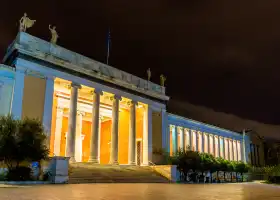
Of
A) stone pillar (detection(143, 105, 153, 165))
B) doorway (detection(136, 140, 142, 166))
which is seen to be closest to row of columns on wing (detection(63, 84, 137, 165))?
stone pillar (detection(143, 105, 153, 165))

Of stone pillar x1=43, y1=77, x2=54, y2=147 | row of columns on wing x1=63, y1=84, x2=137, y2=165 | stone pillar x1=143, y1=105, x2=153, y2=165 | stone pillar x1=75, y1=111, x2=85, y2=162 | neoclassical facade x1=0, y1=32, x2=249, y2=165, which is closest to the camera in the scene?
neoclassical facade x1=0, y1=32, x2=249, y2=165

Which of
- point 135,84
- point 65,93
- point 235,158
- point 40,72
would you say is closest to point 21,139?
point 40,72

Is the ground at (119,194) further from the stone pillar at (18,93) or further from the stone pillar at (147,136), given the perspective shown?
the stone pillar at (147,136)

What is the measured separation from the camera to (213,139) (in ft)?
151

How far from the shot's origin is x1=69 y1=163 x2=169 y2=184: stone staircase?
18.9 m

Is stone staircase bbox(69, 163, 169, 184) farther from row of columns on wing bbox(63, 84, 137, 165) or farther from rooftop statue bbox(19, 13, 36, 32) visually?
rooftop statue bbox(19, 13, 36, 32)

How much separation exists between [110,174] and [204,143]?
25.9 meters

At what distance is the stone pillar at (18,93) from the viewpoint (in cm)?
2057

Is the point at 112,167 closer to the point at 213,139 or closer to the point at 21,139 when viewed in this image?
the point at 21,139

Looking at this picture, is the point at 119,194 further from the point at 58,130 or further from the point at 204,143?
the point at 204,143

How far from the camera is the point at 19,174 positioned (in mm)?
15945

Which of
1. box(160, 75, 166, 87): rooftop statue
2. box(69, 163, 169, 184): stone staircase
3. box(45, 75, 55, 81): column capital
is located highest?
box(160, 75, 166, 87): rooftop statue

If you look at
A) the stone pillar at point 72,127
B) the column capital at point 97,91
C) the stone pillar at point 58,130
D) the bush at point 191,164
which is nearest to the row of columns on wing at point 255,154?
the bush at point 191,164

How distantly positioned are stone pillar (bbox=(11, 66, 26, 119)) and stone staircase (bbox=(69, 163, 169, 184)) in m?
5.55
